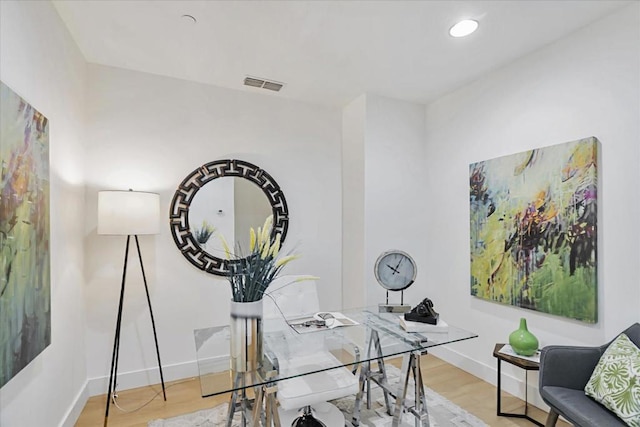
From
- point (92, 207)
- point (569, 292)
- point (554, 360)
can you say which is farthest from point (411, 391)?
point (92, 207)

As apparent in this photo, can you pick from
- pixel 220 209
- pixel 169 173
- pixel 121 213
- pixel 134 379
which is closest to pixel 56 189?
pixel 121 213

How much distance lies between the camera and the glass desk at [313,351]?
1608mm

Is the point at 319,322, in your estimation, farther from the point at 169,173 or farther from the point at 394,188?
the point at 169,173

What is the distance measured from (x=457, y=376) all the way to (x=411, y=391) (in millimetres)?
581

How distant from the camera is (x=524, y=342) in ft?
7.61

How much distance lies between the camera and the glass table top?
161 cm

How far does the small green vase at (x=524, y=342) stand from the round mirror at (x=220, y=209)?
2.12 meters

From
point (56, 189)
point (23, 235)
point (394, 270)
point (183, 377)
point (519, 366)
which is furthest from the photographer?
point (183, 377)

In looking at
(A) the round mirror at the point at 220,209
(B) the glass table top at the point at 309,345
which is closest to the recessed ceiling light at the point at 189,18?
(A) the round mirror at the point at 220,209

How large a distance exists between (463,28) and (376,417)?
2.74 m

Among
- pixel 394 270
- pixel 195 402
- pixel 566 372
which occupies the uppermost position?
pixel 394 270

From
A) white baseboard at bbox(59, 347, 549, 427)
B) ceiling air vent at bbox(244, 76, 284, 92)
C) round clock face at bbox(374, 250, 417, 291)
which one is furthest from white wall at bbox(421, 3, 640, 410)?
ceiling air vent at bbox(244, 76, 284, 92)

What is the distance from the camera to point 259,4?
2.00m

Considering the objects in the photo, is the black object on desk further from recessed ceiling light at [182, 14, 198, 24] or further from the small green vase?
recessed ceiling light at [182, 14, 198, 24]
